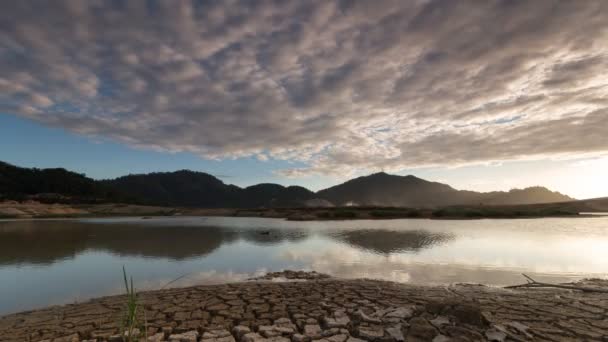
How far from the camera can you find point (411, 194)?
169750mm

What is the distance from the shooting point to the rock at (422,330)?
16.2ft

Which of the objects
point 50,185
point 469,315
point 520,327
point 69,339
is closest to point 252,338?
point 69,339

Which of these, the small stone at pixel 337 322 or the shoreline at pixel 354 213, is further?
the shoreline at pixel 354 213

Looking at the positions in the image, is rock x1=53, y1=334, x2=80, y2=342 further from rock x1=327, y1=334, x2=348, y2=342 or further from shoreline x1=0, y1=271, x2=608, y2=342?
rock x1=327, y1=334, x2=348, y2=342

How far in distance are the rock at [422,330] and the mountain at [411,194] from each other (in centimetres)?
13934

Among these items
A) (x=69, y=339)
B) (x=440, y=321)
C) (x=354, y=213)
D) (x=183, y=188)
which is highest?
(x=183, y=188)

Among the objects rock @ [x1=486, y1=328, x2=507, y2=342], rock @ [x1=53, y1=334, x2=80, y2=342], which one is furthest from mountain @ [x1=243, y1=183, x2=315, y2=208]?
rock @ [x1=486, y1=328, x2=507, y2=342]

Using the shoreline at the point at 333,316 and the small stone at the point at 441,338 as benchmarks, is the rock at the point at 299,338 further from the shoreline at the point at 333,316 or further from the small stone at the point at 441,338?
the small stone at the point at 441,338

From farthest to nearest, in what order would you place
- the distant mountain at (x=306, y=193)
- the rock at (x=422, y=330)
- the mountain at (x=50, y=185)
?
the distant mountain at (x=306, y=193)
the mountain at (x=50, y=185)
the rock at (x=422, y=330)

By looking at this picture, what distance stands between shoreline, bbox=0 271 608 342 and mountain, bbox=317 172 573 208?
137 meters

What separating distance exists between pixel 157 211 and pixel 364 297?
8181 cm

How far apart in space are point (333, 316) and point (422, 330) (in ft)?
5.74

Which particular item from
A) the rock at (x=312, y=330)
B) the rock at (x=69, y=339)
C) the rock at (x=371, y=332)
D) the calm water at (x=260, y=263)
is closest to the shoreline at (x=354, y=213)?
the calm water at (x=260, y=263)

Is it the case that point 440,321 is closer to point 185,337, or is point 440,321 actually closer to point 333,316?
point 333,316
